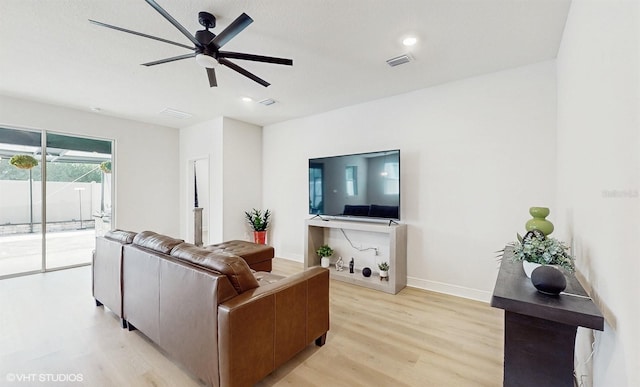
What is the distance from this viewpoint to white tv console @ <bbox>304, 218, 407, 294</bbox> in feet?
11.1

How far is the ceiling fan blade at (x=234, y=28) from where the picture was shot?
173cm

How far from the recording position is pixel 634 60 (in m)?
0.88

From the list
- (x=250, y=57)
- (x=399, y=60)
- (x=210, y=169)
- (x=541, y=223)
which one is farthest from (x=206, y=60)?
(x=210, y=169)

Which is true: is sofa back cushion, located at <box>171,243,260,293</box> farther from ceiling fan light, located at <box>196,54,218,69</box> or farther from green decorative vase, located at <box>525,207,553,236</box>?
green decorative vase, located at <box>525,207,553,236</box>

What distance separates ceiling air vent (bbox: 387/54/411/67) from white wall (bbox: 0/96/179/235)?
16.0 feet

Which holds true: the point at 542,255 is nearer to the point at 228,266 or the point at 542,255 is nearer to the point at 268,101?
the point at 228,266

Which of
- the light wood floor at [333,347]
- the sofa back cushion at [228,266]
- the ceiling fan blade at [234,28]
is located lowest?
the light wood floor at [333,347]

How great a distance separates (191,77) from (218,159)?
76.6 inches

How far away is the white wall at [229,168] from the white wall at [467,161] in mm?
2213

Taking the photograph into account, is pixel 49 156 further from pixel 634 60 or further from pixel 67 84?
pixel 634 60

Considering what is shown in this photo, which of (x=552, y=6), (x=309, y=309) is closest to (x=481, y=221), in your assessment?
(x=552, y=6)

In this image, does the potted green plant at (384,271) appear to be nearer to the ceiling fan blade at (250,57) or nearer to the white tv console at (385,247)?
the white tv console at (385,247)

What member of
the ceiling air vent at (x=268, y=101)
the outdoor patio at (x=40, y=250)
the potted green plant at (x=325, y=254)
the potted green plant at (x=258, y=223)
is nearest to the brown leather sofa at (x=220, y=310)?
the potted green plant at (x=325, y=254)

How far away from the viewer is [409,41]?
2451 mm
